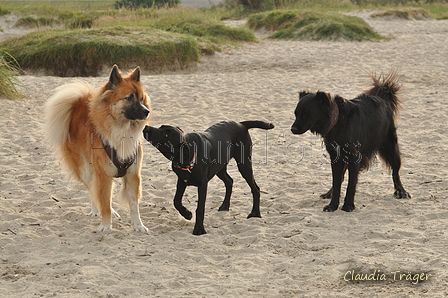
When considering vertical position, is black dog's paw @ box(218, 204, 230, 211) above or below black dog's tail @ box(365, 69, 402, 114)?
below

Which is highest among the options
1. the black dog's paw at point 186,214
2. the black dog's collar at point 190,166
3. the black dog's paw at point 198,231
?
the black dog's collar at point 190,166

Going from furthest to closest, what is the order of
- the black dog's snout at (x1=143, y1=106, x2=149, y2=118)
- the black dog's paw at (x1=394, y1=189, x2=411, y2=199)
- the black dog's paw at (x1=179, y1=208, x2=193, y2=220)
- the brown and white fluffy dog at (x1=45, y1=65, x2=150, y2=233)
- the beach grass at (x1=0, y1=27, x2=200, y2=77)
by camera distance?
the beach grass at (x1=0, y1=27, x2=200, y2=77)
the black dog's paw at (x1=394, y1=189, x2=411, y2=199)
the black dog's paw at (x1=179, y1=208, x2=193, y2=220)
the brown and white fluffy dog at (x1=45, y1=65, x2=150, y2=233)
the black dog's snout at (x1=143, y1=106, x2=149, y2=118)

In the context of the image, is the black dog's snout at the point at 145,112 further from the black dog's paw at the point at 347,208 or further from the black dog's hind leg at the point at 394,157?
the black dog's hind leg at the point at 394,157

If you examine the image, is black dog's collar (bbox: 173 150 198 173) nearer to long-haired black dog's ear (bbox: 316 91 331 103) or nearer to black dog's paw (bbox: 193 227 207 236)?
black dog's paw (bbox: 193 227 207 236)

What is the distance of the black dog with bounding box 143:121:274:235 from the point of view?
459 centimetres

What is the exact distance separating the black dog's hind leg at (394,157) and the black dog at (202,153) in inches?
60.9

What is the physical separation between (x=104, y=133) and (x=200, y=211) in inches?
43.6

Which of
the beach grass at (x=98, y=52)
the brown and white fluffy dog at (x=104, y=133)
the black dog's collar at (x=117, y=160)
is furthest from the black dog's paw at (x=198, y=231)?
the beach grass at (x=98, y=52)

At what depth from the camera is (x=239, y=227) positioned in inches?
204

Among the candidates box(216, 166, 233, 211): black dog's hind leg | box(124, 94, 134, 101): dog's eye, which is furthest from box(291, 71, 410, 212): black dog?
box(124, 94, 134, 101): dog's eye

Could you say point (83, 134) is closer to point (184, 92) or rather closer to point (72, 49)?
point (184, 92)

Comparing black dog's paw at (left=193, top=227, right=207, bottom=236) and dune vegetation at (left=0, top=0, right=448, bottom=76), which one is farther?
dune vegetation at (left=0, top=0, right=448, bottom=76)

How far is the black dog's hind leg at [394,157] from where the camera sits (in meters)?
5.93

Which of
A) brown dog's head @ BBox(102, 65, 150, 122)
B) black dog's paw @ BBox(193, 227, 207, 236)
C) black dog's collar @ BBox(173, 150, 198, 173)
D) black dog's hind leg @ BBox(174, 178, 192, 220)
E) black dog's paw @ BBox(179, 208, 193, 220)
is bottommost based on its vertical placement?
black dog's paw @ BBox(193, 227, 207, 236)
